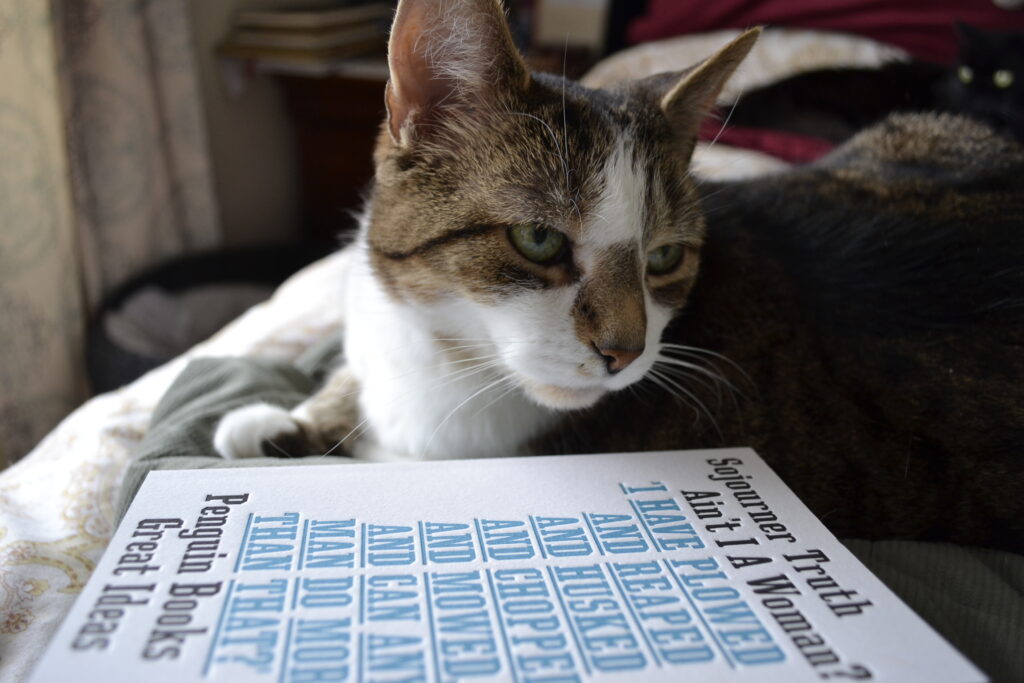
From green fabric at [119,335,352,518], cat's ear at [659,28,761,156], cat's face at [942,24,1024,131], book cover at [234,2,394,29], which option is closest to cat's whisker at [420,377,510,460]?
green fabric at [119,335,352,518]

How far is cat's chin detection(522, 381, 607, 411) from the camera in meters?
0.94

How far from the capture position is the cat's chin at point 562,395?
94cm

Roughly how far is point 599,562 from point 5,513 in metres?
0.78

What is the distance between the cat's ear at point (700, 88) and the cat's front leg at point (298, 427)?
25.1 inches

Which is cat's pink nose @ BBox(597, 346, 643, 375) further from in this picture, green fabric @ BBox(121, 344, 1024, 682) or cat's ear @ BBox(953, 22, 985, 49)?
cat's ear @ BBox(953, 22, 985, 49)

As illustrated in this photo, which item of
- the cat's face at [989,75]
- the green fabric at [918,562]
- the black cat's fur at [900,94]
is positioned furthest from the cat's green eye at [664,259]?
the cat's face at [989,75]

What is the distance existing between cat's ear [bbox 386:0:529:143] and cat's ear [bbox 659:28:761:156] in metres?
0.22

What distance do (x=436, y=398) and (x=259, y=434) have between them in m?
0.26

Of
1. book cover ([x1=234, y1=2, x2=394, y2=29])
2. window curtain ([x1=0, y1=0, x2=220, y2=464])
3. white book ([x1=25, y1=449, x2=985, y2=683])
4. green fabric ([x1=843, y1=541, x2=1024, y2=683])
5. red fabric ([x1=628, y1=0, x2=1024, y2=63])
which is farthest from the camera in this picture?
book cover ([x1=234, y1=2, x2=394, y2=29])

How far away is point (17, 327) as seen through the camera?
1.80 meters

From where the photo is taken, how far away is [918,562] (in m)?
0.95

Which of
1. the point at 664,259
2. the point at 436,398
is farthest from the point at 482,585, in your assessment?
the point at 664,259

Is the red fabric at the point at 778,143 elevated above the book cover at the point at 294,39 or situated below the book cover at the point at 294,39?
below

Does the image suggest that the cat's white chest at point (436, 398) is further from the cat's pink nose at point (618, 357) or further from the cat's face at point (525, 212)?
the cat's pink nose at point (618, 357)
